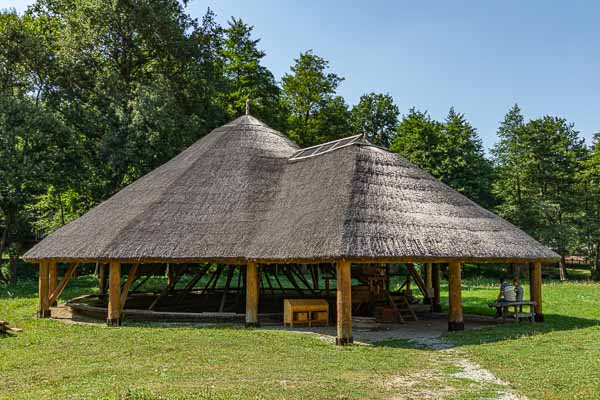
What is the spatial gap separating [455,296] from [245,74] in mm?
29664

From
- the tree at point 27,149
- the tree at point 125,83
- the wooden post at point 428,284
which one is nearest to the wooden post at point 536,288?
the wooden post at point 428,284

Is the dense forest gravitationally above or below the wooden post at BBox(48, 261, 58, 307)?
above

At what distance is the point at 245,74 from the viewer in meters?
41.0

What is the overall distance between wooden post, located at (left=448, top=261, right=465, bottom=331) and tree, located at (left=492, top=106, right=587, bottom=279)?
98.5ft

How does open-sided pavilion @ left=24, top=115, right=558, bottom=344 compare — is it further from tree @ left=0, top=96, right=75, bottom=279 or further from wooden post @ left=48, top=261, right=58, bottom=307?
tree @ left=0, top=96, right=75, bottom=279

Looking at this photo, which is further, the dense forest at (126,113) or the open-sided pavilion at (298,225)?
the dense forest at (126,113)

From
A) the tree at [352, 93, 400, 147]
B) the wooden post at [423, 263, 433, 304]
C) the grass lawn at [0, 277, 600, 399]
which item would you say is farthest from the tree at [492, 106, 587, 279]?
the grass lawn at [0, 277, 600, 399]

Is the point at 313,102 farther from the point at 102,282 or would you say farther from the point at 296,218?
the point at 296,218

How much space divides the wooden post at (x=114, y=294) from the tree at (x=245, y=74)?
24.3 m

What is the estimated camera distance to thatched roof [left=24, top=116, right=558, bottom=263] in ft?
46.3

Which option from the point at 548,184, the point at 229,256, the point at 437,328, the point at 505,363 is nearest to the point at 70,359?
the point at 229,256

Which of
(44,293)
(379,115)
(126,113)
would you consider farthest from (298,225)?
(379,115)

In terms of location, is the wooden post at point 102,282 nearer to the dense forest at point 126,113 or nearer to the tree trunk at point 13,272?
the dense forest at point 126,113

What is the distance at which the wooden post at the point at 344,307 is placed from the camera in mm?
13086
